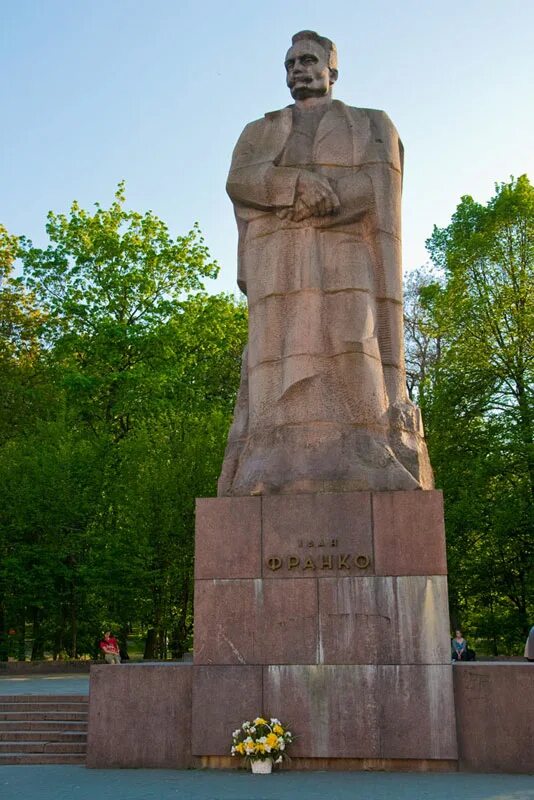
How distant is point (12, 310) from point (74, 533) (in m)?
11.0

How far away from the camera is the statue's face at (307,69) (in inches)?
431

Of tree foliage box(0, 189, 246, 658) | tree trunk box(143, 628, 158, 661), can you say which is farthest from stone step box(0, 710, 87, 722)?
tree trunk box(143, 628, 158, 661)

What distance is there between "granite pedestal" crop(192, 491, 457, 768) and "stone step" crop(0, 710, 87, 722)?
4.13 metres

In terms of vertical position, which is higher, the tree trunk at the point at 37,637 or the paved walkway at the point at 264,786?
the tree trunk at the point at 37,637

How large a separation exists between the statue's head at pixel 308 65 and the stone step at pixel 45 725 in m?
8.79

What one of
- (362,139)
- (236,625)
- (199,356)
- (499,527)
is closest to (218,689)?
(236,625)

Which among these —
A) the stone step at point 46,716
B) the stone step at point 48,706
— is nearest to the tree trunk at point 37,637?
the stone step at point 48,706

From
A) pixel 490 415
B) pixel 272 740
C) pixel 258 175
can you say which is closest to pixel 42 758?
pixel 272 740

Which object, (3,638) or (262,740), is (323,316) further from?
(3,638)

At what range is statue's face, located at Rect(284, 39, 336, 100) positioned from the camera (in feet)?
35.9

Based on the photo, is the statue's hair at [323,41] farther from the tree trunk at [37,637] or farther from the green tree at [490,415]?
the tree trunk at [37,637]

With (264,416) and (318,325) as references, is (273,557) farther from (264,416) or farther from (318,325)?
(318,325)

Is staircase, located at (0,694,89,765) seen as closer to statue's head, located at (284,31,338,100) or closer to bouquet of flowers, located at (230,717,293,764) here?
bouquet of flowers, located at (230,717,293,764)

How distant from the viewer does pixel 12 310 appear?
3419 centimetres
